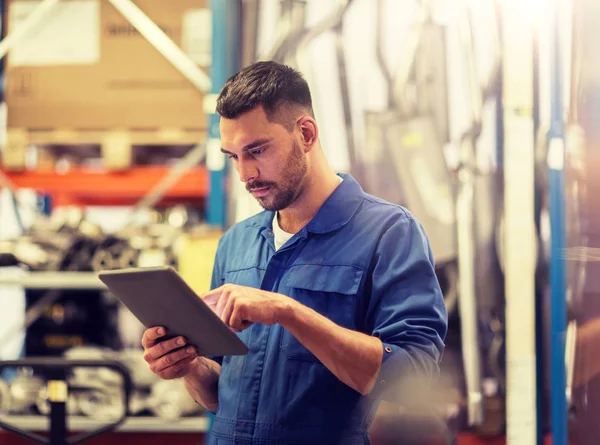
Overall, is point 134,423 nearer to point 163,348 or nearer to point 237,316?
point 163,348

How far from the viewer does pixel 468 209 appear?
332cm

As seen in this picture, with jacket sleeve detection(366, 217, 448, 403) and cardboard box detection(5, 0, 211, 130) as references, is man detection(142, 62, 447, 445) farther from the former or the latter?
cardboard box detection(5, 0, 211, 130)

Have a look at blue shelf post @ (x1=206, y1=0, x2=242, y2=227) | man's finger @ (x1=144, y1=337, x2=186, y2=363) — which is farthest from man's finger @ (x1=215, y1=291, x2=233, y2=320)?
blue shelf post @ (x1=206, y1=0, x2=242, y2=227)

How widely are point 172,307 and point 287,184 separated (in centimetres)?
43

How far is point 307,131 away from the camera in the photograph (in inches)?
70.4

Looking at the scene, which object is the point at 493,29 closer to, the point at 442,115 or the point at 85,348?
the point at 442,115

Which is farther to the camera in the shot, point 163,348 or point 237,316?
point 163,348

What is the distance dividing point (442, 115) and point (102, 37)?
70.2 inches

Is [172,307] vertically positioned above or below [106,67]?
below

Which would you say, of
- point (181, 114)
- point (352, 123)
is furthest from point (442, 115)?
point (181, 114)

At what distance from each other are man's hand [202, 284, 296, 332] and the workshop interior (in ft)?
4.34

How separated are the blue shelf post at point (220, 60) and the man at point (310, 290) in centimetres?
155

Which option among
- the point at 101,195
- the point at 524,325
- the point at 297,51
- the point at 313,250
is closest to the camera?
the point at 313,250

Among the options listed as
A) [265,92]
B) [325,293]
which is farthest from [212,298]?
[265,92]
